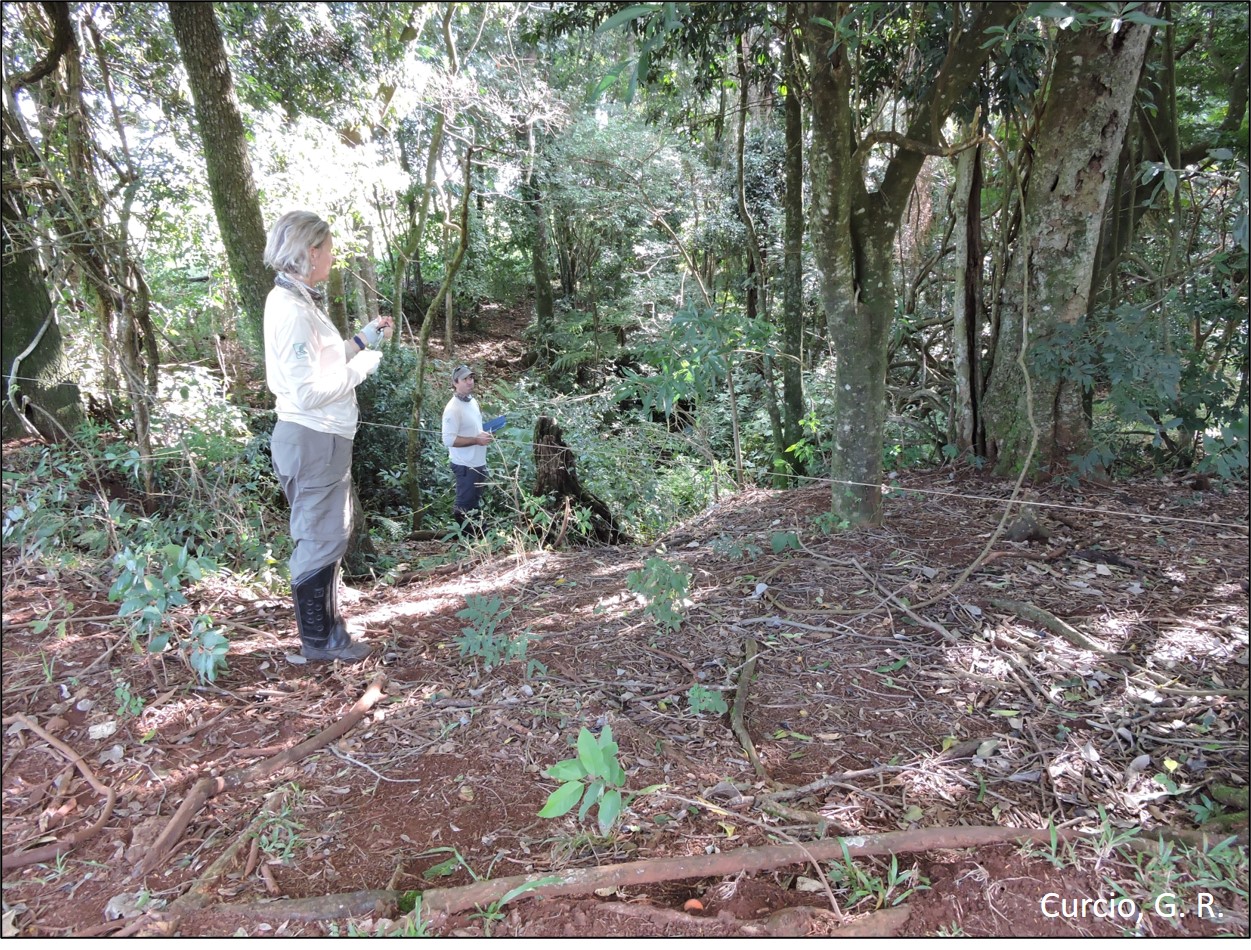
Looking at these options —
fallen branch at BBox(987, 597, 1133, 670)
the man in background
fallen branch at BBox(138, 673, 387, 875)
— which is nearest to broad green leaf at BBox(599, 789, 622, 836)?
fallen branch at BBox(138, 673, 387, 875)

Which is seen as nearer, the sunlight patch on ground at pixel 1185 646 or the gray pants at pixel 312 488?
the sunlight patch on ground at pixel 1185 646

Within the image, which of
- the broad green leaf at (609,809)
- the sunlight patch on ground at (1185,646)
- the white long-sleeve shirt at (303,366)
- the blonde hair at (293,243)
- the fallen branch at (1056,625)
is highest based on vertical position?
the blonde hair at (293,243)

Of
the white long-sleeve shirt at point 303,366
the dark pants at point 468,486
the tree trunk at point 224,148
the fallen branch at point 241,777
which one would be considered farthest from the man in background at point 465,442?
the fallen branch at point 241,777

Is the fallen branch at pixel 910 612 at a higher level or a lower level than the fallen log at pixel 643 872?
higher

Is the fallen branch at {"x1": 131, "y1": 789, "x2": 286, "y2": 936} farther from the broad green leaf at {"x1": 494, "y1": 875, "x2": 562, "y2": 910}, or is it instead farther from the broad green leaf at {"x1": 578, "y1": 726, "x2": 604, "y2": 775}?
the broad green leaf at {"x1": 578, "y1": 726, "x2": 604, "y2": 775}

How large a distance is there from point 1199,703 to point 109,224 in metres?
5.80

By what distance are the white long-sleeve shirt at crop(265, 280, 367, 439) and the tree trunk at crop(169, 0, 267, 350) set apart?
5.26 ft

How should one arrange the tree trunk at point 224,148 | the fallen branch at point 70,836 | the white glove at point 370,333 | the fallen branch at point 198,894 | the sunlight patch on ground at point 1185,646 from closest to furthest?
the fallen branch at point 198,894, the fallen branch at point 70,836, the sunlight patch on ground at point 1185,646, the white glove at point 370,333, the tree trunk at point 224,148

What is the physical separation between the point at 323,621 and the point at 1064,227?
4740 millimetres

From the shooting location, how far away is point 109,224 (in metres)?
4.23

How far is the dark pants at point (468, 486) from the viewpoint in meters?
5.68

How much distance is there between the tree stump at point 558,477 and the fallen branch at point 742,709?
9.25ft
